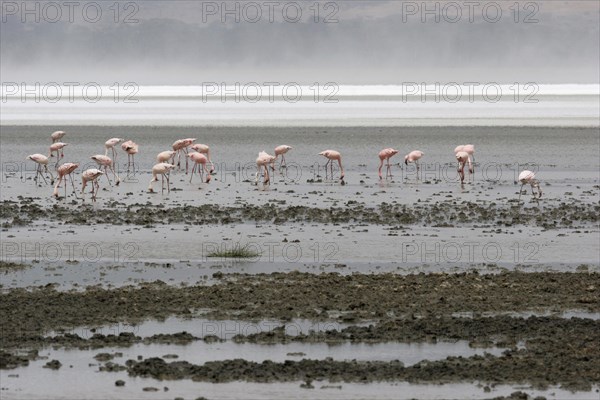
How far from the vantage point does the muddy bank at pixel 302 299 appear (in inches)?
478

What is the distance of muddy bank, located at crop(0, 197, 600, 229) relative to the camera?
63.0 feet

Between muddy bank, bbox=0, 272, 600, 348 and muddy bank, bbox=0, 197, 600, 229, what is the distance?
503 cm

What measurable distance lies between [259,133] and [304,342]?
107ft

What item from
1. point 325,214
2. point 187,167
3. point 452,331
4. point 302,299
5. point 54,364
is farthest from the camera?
point 187,167

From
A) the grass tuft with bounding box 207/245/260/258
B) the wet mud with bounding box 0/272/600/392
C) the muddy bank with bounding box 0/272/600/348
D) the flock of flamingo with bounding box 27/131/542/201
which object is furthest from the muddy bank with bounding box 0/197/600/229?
the muddy bank with bounding box 0/272/600/348

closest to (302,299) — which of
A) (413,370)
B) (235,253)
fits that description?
(413,370)

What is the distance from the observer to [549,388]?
980 centimetres

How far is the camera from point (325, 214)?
1997cm

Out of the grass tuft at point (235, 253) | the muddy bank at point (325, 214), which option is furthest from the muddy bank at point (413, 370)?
the muddy bank at point (325, 214)

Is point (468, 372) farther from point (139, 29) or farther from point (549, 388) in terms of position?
point (139, 29)

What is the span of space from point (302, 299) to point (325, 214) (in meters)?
7.15

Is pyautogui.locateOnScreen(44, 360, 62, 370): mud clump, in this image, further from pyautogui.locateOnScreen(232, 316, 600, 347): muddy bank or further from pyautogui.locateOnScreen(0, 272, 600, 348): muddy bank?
pyautogui.locateOnScreen(232, 316, 600, 347): muddy bank

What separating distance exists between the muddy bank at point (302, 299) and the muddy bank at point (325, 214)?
5030 mm

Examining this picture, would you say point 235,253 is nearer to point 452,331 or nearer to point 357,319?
point 357,319
